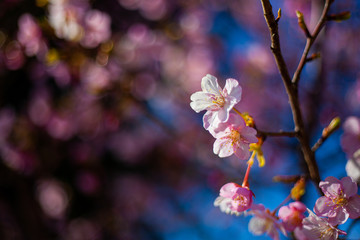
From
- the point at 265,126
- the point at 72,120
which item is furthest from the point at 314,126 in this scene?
the point at 72,120

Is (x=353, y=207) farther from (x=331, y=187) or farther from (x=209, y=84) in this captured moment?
(x=209, y=84)

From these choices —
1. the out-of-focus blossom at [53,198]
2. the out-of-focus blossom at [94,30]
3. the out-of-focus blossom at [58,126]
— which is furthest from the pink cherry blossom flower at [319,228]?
the out-of-focus blossom at [53,198]

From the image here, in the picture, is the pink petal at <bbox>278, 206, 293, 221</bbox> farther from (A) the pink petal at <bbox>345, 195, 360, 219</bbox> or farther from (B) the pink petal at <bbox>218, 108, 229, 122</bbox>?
(B) the pink petal at <bbox>218, 108, 229, 122</bbox>

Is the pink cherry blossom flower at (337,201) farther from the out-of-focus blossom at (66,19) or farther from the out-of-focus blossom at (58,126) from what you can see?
the out-of-focus blossom at (58,126)

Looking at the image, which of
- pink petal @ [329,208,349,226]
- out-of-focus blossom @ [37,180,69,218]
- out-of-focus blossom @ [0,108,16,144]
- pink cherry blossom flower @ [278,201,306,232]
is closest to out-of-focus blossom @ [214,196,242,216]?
pink cherry blossom flower @ [278,201,306,232]

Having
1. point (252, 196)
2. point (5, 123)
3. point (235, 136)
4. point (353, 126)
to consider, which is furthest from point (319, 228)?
point (5, 123)

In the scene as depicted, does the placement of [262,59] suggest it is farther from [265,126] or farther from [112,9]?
[112,9]
